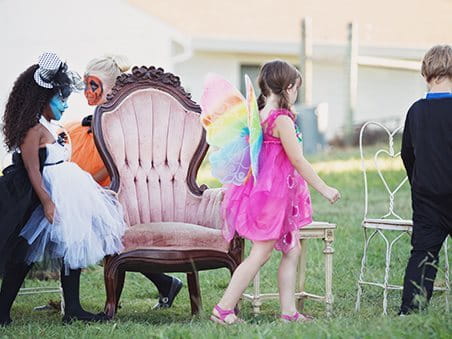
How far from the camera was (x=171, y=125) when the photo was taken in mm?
6590

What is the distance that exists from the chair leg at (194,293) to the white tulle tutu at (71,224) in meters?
0.73

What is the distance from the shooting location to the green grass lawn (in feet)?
14.9

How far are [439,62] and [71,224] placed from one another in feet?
7.91

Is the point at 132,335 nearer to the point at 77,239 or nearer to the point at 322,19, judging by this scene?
the point at 77,239

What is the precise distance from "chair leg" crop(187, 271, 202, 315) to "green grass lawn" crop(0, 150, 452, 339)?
0.09 m

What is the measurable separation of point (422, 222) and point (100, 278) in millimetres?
3310

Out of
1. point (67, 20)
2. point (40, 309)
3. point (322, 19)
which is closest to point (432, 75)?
point (40, 309)

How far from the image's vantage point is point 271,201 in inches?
216

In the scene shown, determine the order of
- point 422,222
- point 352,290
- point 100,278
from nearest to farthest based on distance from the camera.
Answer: point 422,222
point 352,290
point 100,278

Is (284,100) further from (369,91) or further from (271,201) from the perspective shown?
(369,91)

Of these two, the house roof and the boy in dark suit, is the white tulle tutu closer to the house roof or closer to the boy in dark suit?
the boy in dark suit

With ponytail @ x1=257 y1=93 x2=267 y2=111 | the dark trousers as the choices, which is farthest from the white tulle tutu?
the dark trousers

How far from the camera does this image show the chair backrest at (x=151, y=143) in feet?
20.5

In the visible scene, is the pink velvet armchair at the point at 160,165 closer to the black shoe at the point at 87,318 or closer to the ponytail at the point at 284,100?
the black shoe at the point at 87,318
